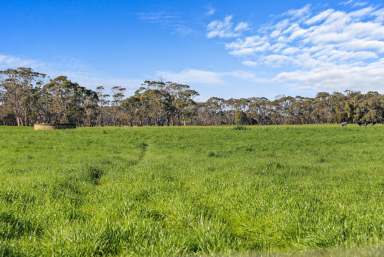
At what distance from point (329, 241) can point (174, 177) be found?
8622 millimetres

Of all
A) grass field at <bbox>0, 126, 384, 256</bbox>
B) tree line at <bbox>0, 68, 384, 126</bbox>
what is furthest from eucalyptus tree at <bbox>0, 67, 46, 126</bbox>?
grass field at <bbox>0, 126, 384, 256</bbox>

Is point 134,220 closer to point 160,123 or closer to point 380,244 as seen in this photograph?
point 380,244

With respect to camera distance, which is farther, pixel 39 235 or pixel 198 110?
pixel 198 110

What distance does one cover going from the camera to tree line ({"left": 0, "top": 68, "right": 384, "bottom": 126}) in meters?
105

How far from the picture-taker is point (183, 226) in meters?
8.15

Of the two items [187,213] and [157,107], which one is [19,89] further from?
→ [187,213]

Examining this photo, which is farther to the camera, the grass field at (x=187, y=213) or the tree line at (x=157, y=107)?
the tree line at (x=157, y=107)

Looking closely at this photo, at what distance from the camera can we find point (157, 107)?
12556 centimetres

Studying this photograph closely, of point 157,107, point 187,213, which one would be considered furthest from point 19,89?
point 187,213

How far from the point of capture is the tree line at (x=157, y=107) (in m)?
105

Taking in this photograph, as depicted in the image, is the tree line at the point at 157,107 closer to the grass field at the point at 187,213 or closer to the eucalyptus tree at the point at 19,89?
the eucalyptus tree at the point at 19,89

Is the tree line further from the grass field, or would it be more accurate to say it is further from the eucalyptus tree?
the grass field

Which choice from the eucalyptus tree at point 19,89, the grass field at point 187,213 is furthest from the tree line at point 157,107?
the grass field at point 187,213

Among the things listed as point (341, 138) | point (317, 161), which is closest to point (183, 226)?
point (317, 161)
